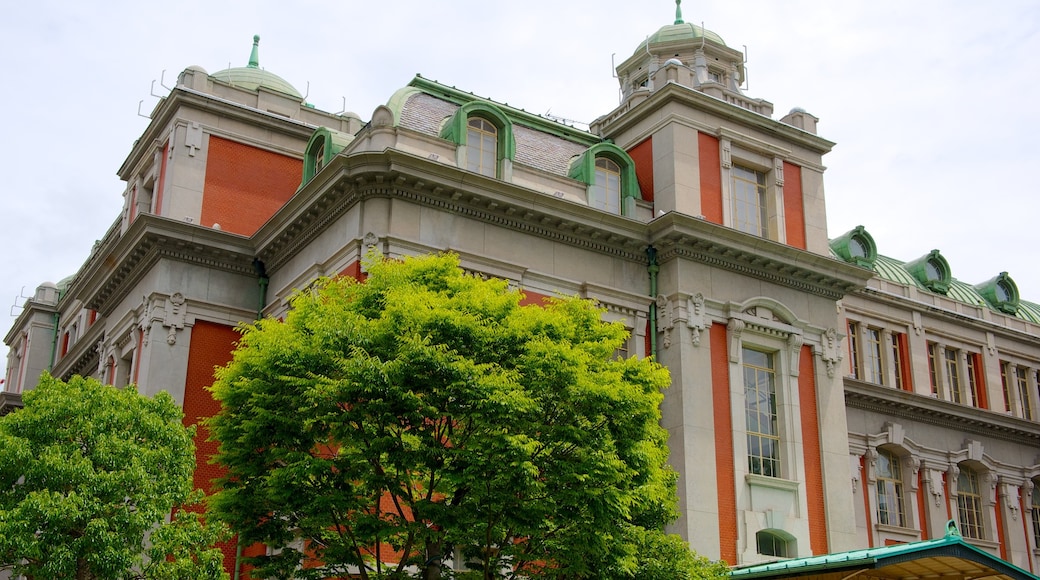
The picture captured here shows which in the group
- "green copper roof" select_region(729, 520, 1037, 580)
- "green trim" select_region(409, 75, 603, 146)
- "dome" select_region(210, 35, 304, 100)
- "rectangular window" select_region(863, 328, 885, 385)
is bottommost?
"green copper roof" select_region(729, 520, 1037, 580)

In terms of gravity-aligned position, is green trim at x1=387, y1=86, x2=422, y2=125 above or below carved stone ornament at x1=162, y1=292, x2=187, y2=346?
above

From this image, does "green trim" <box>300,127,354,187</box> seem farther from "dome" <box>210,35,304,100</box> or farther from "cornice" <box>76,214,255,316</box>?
"dome" <box>210,35,304,100</box>

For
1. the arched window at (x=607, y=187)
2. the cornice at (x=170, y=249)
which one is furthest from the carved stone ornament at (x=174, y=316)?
the arched window at (x=607, y=187)

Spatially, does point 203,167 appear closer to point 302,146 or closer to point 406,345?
point 302,146

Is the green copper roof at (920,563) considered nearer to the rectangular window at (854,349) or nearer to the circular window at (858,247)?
the rectangular window at (854,349)

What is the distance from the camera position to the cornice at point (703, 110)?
98.2 feet

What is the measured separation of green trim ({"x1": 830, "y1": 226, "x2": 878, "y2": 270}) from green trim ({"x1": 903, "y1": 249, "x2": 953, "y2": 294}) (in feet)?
12.7

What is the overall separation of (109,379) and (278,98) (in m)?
9.43

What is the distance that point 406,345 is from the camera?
1875 centimetres

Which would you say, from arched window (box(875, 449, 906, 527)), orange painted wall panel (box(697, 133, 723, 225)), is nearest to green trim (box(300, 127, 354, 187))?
orange painted wall panel (box(697, 133, 723, 225))

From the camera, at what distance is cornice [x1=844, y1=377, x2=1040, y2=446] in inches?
1594

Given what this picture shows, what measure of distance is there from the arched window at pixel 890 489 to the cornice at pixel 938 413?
1630mm

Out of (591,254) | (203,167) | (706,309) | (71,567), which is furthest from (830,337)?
(71,567)

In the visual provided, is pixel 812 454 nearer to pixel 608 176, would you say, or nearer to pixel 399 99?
pixel 608 176
